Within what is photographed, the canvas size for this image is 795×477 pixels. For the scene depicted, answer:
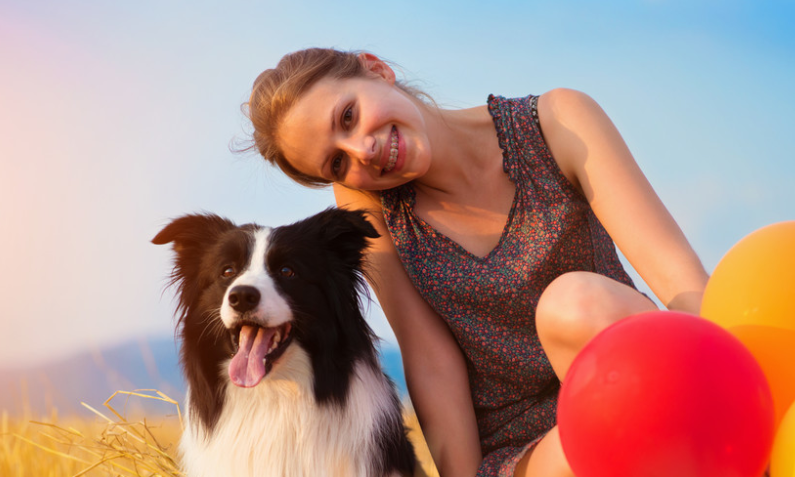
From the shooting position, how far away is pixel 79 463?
323 centimetres

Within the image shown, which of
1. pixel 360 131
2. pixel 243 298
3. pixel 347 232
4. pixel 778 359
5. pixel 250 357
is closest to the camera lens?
pixel 778 359

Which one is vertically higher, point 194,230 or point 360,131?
point 360,131

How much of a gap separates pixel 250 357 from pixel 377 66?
1.28 m

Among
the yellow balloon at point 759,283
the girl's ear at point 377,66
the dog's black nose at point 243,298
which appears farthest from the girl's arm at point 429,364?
the yellow balloon at point 759,283

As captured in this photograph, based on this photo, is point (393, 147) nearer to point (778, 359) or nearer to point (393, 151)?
point (393, 151)

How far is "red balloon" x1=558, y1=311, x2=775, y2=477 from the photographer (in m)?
1.25

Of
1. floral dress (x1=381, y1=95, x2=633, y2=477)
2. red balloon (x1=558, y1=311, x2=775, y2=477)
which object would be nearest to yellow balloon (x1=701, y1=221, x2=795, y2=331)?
red balloon (x1=558, y1=311, x2=775, y2=477)

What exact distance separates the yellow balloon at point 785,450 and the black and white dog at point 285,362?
1.35 metres

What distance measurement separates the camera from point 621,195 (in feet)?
7.34

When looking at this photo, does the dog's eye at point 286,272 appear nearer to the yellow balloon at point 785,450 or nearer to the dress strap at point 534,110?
the dress strap at point 534,110

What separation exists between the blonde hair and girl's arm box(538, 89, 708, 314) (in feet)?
2.16

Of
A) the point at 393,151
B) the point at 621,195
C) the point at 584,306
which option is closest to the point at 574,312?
the point at 584,306

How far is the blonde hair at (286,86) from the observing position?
2.42 metres

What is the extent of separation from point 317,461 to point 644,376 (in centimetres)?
143
